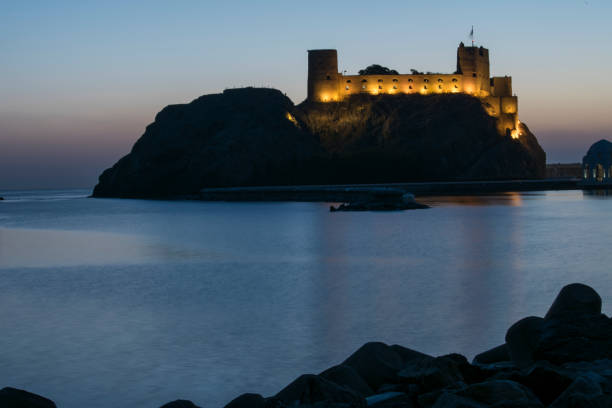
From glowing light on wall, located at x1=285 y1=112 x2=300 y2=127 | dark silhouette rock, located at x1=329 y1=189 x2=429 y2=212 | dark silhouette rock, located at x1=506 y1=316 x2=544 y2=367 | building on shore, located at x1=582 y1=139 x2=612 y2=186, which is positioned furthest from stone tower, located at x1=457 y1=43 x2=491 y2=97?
dark silhouette rock, located at x1=506 y1=316 x2=544 y2=367

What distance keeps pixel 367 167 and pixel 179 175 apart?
1871 cm

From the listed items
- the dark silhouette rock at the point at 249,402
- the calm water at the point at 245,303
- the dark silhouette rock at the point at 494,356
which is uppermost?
the dark silhouette rock at the point at 249,402

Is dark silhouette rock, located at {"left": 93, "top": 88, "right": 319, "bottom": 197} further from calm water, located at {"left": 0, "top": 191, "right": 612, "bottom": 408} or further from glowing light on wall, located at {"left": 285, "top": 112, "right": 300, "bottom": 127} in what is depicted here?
calm water, located at {"left": 0, "top": 191, "right": 612, "bottom": 408}

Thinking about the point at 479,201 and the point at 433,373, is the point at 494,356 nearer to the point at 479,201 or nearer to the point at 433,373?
the point at 433,373

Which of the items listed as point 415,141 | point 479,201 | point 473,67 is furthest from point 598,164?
point 473,67

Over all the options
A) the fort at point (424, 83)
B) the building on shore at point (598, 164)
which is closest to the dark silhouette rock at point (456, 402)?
the building on shore at point (598, 164)

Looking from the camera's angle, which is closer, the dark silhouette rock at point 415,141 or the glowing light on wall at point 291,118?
the dark silhouette rock at point 415,141

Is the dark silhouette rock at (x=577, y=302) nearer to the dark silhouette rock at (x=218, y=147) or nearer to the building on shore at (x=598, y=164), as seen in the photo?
the building on shore at (x=598, y=164)

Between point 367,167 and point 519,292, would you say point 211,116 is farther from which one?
point 519,292

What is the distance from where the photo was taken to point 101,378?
5.20 m

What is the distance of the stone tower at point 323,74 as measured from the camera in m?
Answer: 69.6

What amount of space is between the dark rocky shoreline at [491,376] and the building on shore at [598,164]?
160 ft

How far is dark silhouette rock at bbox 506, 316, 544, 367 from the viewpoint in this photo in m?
4.63

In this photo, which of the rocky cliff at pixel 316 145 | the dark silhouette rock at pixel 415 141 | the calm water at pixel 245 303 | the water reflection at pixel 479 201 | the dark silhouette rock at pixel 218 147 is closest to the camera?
the calm water at pixel 245 303
